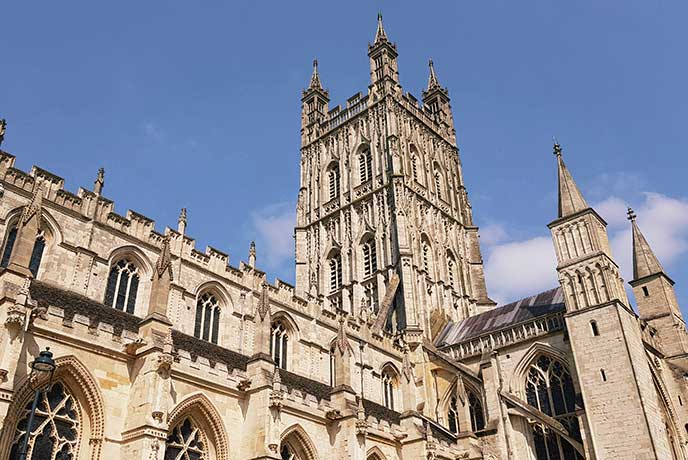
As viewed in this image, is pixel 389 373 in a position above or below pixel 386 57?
below

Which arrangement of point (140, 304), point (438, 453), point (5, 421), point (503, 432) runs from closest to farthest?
1. point (5, 421)
2. point (140, 304)
3. point (438, 453)
4. point (503, 432)

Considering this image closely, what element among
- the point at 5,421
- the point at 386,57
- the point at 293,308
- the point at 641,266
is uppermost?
the point at 386,57

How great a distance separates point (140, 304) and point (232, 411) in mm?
6711

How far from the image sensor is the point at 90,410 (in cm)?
1548

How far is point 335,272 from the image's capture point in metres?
41.9

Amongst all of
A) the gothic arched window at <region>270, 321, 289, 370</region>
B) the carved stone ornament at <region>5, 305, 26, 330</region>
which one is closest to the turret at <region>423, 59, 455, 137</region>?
the gothic arched window at <region>270, 321, 289, 370</region>

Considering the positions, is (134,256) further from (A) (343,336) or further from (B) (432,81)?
(B) (432,81)

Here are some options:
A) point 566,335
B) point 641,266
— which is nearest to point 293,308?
point 566,335

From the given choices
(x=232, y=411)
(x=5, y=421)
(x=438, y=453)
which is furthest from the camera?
(x=438, y=453)

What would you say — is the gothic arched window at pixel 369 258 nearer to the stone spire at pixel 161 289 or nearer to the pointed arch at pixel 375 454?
the pointed arch at pixel 375 454

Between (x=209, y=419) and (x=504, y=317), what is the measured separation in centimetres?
2096

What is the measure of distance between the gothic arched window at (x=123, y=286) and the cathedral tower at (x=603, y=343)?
18.1 metres

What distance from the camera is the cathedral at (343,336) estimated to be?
1556cm

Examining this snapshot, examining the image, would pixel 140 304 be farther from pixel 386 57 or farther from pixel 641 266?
pixel 386 57
